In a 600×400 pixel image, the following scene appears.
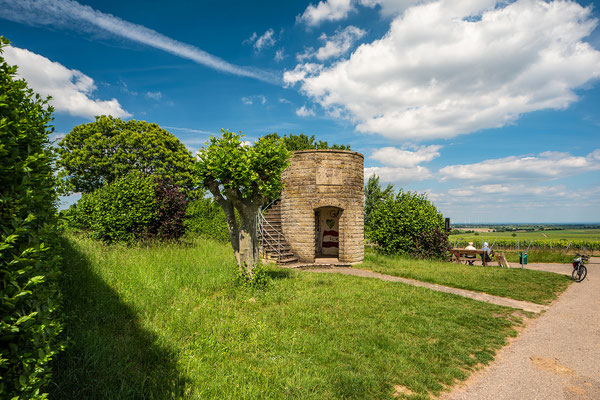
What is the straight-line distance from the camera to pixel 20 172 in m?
2.26

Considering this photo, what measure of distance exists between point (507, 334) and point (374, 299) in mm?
2806

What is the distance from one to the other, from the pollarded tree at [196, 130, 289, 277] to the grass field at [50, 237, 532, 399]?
1.16m

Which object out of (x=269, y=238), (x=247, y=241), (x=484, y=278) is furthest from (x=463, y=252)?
(x=247, y=241)

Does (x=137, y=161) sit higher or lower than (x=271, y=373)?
higher

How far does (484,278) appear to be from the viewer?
11273 mm

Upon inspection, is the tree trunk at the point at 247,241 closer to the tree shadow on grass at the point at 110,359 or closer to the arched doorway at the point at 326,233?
the tree shadow on grass at the point at 110,359

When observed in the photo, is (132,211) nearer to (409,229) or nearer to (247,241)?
(247,241)

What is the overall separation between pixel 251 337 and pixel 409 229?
42.8ft

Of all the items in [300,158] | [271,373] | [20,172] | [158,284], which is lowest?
[271,373]

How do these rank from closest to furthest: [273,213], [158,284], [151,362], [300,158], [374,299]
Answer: [151,362], [158,284], [374,299], [300,158], [273,213]

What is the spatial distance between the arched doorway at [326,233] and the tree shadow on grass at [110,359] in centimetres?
1207

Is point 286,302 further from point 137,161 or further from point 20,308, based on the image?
point 137,161

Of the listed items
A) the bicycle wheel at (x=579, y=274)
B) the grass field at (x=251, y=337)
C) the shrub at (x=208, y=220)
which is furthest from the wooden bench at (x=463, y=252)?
the shrub at (x=208, y=220)

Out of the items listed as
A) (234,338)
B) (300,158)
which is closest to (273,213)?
(300,158)
